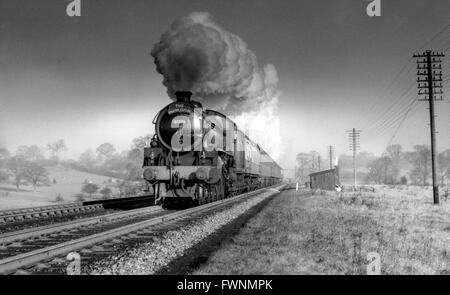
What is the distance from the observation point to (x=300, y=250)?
297 inches

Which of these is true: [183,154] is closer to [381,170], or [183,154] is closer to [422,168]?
[422,168]

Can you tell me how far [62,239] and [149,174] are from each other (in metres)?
6.52

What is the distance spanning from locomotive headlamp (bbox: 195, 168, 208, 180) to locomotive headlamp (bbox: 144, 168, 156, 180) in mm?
1720

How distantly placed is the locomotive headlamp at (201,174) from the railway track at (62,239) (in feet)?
7.15

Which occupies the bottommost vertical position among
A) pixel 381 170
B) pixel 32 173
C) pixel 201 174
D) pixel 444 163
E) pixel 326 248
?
pixel 326 248

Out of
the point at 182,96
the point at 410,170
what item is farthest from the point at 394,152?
the point at 182,96

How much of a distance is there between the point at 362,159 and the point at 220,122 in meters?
195

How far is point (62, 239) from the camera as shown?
894 cm

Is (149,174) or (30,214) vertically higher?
(149,174)

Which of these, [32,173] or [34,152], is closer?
[32,173]

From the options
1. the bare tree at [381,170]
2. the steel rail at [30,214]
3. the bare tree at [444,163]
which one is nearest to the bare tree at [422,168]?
the bare tree at [381,170]

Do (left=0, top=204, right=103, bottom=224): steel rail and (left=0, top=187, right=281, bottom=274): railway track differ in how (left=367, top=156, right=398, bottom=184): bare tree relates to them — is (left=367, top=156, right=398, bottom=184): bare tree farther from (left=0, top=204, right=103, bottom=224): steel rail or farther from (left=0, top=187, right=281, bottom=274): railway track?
(left=0, top=187, right=281, bottom=274): railway track

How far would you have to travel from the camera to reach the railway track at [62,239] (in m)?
6.34

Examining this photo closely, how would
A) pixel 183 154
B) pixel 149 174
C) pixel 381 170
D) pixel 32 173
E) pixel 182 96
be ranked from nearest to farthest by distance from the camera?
pixel 149 174 < pixel 183 154 < pixel 182 96 < pixel 32 173 < pixel 381 170
